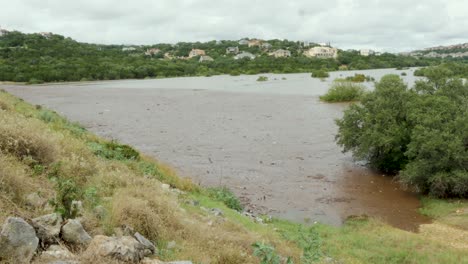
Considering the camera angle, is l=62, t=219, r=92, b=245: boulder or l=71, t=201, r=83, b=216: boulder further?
l=71, t=201, r=83, b=216: boulder

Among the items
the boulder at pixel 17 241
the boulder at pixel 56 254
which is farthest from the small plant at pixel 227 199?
the boulder at pixel 17 241

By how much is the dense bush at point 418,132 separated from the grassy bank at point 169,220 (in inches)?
105

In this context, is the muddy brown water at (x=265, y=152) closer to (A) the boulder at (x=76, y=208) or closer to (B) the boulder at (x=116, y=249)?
(A) the boulder at (x=76, y=208)

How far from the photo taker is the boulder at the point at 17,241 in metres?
4.88

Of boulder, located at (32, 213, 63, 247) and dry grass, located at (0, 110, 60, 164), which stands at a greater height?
dry grass, located at (0, 110, 60, 164)

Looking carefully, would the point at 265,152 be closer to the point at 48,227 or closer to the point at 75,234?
the point at 75,234

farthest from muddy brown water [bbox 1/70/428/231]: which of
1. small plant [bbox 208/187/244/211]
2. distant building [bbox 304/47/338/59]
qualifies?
distant building [bbox 304/47/338/59]

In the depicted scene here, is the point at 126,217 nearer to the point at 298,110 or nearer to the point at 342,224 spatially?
the point at 342,224

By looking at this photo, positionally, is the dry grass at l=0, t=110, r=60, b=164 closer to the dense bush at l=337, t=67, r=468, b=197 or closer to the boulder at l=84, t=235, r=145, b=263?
the boulder at l=84, t=235, r=145, b=263

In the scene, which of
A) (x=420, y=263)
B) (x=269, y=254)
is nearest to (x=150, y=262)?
(x=269, y=254)

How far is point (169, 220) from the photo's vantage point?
766 cm

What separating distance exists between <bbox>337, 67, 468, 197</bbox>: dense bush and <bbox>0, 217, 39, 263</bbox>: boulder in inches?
589

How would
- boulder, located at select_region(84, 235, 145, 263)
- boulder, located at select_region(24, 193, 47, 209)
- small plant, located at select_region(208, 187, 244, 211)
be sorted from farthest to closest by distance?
small plant, located at select_region(208, 187, 244, 211)
boulder, located at select_region(24, 193, 47, 209)
boulder, located at select_region(84, 235, 145, 263)

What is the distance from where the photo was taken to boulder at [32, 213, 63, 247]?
5561 mm
